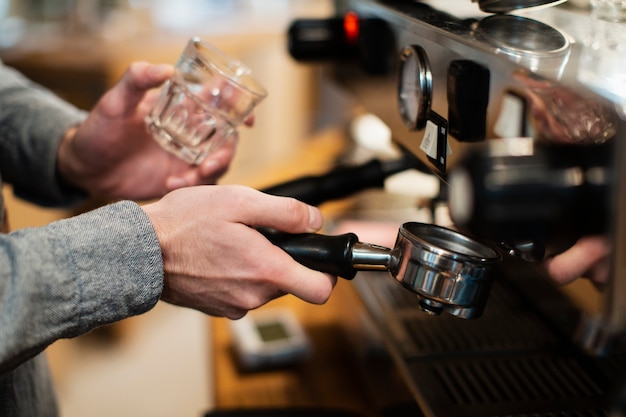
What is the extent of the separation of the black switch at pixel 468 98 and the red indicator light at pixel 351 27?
313 millimetres

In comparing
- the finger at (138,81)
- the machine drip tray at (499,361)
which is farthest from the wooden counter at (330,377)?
the finger at (138,81)

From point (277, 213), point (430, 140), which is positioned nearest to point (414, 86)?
point (430, 140)

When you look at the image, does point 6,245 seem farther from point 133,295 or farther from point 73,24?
point 73,24

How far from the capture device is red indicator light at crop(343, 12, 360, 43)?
0.79 metres

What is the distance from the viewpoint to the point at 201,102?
2.38ft

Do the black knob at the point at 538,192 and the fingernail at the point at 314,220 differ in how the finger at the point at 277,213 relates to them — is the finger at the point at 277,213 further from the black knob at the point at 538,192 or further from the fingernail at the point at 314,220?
the black knob at the point at 538,192

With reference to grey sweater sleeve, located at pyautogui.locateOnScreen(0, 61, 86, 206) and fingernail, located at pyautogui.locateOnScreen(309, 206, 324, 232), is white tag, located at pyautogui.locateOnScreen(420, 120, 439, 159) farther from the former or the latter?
grey sweater sleeve, located at pyautogui.locateOnScreen(0, 61, 86, 206)

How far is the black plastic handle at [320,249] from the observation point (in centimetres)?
52

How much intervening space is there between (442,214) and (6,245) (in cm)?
49

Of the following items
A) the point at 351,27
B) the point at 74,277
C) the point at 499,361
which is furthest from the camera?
the point at 351,27

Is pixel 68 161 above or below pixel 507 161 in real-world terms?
below

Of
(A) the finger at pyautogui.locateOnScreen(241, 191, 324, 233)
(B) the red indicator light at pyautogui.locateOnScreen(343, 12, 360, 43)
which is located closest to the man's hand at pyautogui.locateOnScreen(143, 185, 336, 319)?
(A) the finger at pyautogui.locateOnScreen(241, 191, 324, 233)

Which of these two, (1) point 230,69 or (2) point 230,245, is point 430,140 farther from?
(1) point 230,69

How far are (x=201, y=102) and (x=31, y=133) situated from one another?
0.25 m
